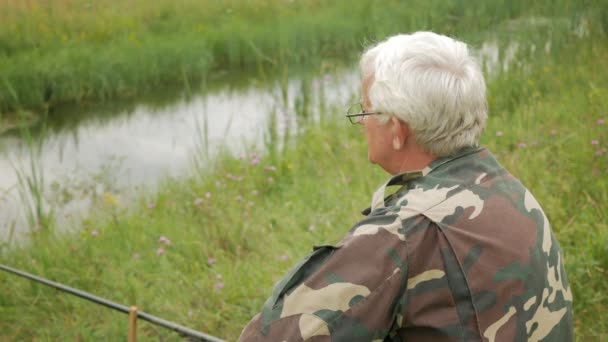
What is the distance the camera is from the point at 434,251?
3.64 ft

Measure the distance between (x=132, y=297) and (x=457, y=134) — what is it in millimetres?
1919

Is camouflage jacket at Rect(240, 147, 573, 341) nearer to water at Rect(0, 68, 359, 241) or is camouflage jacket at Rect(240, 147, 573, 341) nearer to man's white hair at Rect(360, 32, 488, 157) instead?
man's white hair at Rect(360, 32, 488, 157)

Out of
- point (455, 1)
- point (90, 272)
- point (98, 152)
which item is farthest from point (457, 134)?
point (455, 1)

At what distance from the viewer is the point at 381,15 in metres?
7.24

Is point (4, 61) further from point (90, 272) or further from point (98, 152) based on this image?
point (90, 272)

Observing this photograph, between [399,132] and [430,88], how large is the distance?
107 millimetres

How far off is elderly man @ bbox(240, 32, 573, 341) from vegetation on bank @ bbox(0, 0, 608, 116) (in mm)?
4141

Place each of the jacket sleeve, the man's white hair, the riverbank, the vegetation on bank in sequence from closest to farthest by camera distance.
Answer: the jacket sleeve → the man's white hair → the riverbank → the vegetation on bank

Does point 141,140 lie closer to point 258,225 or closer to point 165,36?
point 165,36

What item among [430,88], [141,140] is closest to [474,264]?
[430,88]

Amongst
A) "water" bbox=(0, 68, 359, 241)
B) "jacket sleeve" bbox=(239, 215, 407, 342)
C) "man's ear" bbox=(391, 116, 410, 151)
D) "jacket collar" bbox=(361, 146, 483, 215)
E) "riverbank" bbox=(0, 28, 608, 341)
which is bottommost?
"water" bbox=(0, 68, 359, 241)

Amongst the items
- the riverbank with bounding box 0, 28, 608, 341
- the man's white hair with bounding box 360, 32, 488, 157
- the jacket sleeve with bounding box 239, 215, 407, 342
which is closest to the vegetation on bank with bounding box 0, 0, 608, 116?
the riverbank with bounding box 0, 28, 608, 341

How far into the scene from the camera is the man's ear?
4.10ft

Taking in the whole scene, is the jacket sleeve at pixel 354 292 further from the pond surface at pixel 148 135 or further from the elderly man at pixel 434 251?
the pond surface at pixel 148 135
